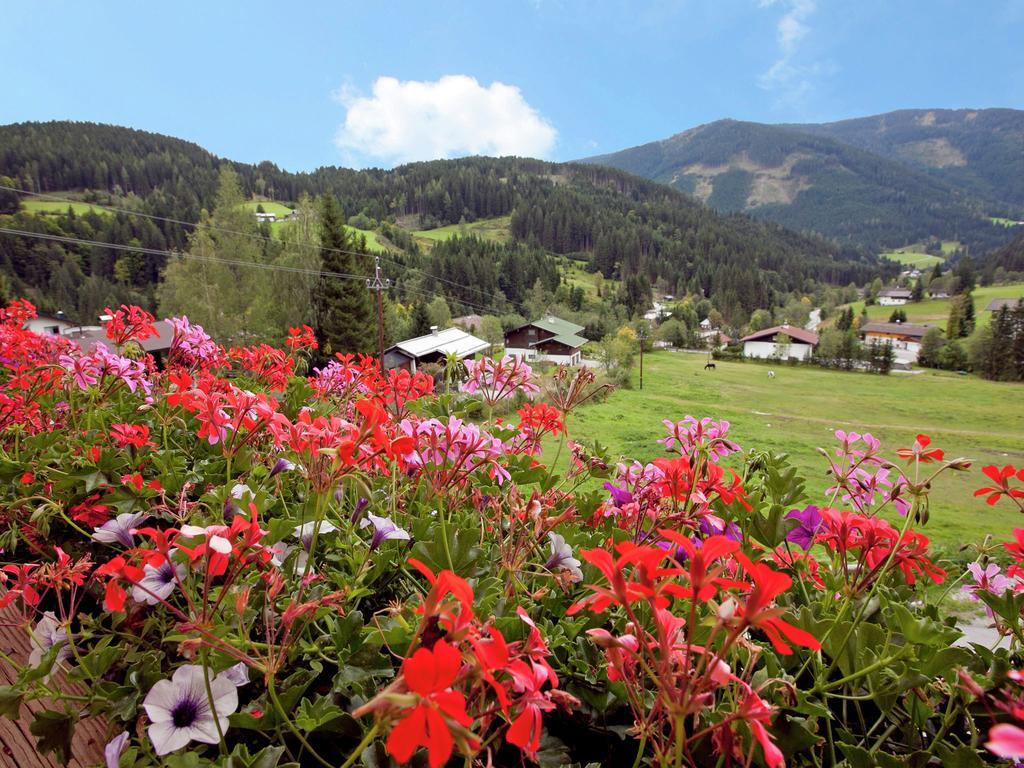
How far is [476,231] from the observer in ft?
410

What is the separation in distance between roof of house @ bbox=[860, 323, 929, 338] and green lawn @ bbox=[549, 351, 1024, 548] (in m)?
16.4

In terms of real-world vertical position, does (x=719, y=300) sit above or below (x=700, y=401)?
above

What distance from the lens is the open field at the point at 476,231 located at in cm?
11812

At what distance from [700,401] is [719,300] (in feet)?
221

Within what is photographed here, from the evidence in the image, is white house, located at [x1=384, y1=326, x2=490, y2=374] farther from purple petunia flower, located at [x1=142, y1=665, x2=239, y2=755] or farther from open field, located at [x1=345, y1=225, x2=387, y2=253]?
open field, located at [x1=345, y1=225, x2=387, y2=253]

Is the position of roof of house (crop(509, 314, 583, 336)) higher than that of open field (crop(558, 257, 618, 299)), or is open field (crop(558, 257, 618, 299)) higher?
open field (crop(558, 257, 618, 299))

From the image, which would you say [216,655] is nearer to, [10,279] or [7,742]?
[7,742]

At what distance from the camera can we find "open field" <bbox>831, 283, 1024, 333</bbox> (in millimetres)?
79375

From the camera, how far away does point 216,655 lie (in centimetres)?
75

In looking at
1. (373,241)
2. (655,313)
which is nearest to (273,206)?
(373,241)

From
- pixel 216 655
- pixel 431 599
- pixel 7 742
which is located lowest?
pixel 7 742

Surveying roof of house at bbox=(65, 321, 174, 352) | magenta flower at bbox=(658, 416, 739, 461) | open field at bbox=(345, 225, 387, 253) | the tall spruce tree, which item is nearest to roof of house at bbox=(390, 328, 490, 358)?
the tall spruce tree

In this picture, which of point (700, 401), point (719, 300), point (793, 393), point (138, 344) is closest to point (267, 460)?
point (138, 344)

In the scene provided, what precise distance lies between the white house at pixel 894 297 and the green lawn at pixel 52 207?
454 ft
